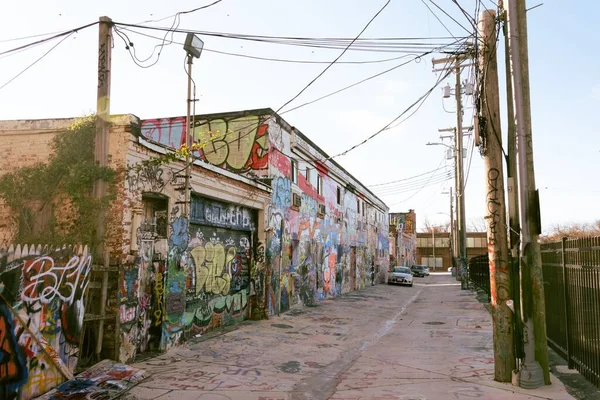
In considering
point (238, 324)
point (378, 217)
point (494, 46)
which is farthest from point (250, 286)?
point (378, 217)

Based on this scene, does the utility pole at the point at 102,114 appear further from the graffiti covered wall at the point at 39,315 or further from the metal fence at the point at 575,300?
the metal fence at the point at 575,300

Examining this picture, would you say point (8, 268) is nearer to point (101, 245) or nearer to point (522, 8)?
point (101, 245)

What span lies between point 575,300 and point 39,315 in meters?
7.57

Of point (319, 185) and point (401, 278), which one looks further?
point (401, 278)

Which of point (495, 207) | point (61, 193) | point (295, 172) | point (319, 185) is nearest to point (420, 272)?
point (319, 185)

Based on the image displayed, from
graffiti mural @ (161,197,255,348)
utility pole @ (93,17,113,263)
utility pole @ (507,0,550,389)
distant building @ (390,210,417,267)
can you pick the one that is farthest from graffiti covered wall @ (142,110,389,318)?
distant building @ (390,210,417,267)

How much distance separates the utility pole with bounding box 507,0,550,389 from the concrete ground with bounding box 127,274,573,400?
0.37 meters

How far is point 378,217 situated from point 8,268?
104ft

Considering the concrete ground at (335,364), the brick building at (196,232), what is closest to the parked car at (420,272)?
the brick building at (196,232)

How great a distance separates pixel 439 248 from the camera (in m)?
80.5

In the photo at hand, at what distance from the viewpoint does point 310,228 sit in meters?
18.9

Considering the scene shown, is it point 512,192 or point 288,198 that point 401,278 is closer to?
point 288,198

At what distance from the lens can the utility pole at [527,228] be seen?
6.51 m

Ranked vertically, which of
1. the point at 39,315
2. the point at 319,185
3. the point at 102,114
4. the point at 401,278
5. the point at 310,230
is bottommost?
the point at 401,278
